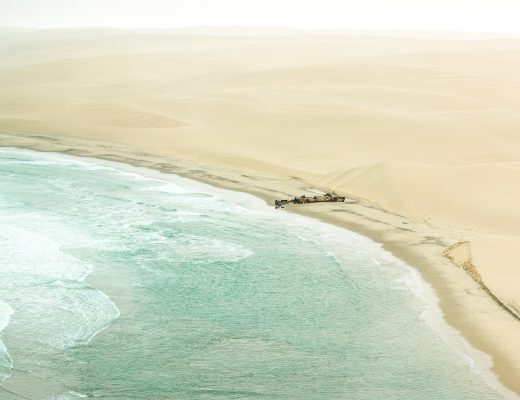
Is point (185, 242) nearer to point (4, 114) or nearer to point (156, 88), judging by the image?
point (4, 114)

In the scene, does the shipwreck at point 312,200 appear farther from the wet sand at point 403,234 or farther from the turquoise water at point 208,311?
the turquoise water at point 208,311

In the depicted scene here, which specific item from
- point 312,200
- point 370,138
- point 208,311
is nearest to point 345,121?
point 370,138

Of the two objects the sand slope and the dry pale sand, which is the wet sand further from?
the sand slope

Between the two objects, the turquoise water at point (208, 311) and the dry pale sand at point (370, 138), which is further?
the dry pale sand at point (370, 138)

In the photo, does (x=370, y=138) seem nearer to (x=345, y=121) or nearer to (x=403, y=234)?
(x=345, y=121)

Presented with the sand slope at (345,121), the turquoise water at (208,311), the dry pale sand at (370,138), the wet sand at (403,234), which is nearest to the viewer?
the turquoise water at (208,311)

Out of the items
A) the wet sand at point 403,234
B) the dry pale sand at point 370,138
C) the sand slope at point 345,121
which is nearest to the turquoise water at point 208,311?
the wet sand at point 403,234
